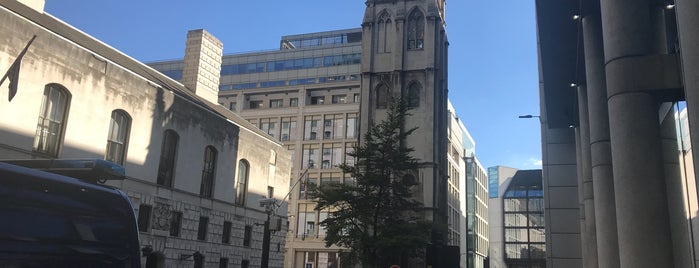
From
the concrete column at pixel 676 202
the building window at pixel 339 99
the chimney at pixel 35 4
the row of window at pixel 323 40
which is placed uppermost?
the row of window at pixel 323 40

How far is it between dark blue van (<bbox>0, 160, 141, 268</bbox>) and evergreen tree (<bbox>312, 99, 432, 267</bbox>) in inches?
1031

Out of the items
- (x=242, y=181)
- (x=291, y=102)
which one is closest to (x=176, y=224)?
(x=242, y=181)

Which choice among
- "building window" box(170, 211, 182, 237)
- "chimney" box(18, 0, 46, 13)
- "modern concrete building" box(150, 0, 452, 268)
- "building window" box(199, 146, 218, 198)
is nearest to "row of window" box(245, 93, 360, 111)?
"modern concrete building" box(150, 0, 452, 268)

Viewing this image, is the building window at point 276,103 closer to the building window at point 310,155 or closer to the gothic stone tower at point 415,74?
the building window at point 310,155

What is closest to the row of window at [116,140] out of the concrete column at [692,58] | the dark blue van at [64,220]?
the dark blue van at [64,220]

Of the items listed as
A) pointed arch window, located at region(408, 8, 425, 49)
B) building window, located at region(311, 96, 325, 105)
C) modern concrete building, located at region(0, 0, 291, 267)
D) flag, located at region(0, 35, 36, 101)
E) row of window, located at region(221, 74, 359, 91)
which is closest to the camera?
flag, located at region(0, 35, 36, 101)

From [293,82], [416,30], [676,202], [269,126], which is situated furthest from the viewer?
[293,82]

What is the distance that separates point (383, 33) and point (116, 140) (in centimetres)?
3052

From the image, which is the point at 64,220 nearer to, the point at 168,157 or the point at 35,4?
the point at 35,4

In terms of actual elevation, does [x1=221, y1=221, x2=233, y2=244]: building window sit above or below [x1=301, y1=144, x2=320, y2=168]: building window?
below

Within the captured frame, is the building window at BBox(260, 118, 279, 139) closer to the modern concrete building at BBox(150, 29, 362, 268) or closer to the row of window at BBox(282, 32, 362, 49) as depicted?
the modern concrete building at BBox(150, 29, 362, 268)

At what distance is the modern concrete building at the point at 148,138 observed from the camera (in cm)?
2648

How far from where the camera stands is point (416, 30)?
56219mm

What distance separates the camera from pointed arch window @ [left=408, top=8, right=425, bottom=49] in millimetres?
55656
